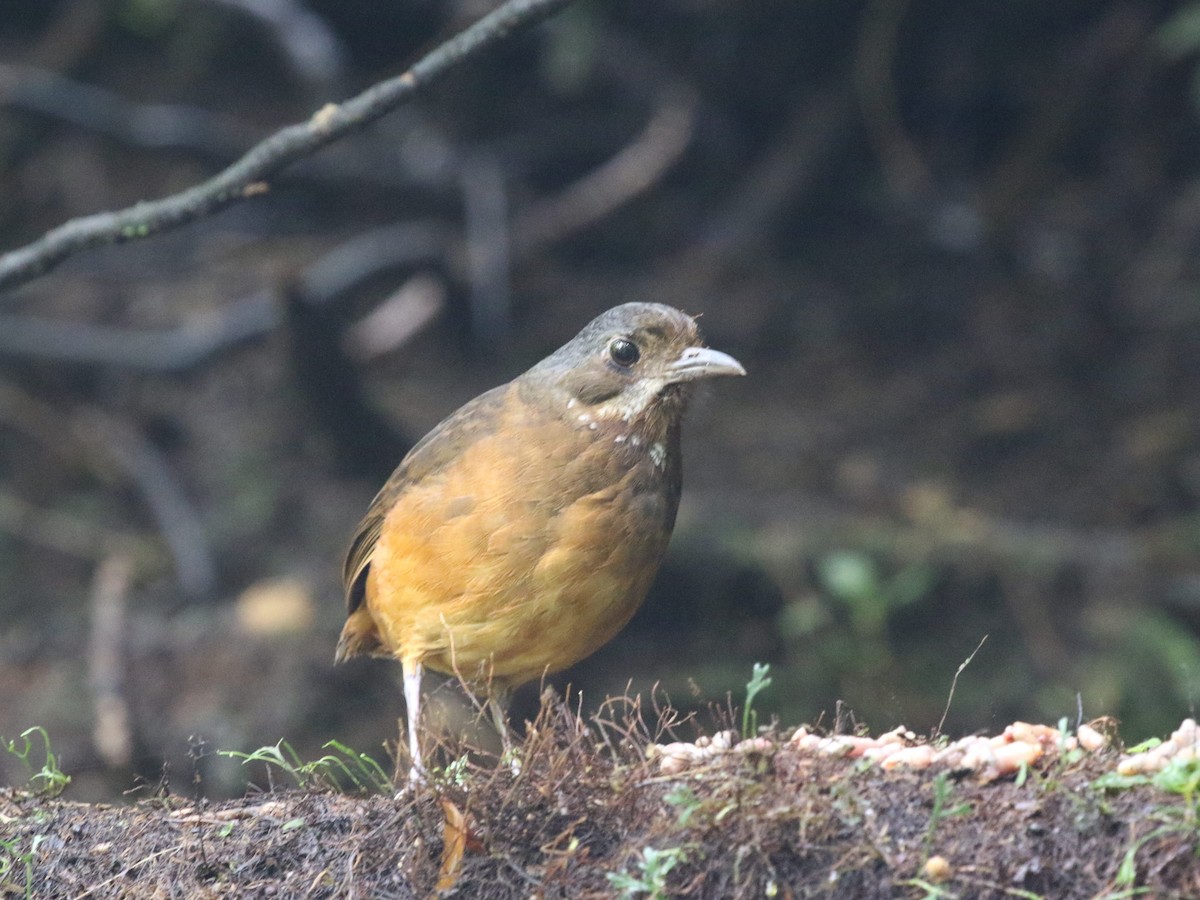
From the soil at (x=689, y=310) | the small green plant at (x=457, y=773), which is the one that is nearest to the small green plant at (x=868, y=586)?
the soil at (x=689, y=310)

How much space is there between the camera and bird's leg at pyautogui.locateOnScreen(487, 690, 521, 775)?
3.41 m

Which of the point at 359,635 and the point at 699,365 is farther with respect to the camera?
the point at 359,635

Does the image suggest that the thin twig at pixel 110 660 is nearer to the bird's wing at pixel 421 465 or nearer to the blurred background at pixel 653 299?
the blurred background at pixel 653 299

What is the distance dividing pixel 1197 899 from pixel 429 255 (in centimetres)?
672

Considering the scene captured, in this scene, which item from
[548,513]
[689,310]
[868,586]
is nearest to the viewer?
[548,513]

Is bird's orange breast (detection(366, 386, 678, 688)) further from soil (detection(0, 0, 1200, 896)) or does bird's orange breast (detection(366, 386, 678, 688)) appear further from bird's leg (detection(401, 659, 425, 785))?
soil (detection(0, 0, 1200, 896))

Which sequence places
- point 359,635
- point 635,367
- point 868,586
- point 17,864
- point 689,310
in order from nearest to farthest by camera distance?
point 17,864, point 635,367, point 359,635, point 868,586, point 689,310

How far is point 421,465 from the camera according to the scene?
4680mm

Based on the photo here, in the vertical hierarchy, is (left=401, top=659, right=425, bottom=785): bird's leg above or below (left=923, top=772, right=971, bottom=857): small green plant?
above

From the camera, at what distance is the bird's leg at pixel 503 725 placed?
3412mm

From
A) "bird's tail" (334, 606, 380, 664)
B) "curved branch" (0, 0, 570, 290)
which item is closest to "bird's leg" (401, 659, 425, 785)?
"bird's tail" (334, 606, 380, 664)

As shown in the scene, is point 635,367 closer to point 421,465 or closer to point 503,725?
point 421,465

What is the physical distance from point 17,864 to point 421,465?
1653mm

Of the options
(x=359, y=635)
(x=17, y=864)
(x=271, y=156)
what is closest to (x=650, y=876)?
(x=17, y=864)
